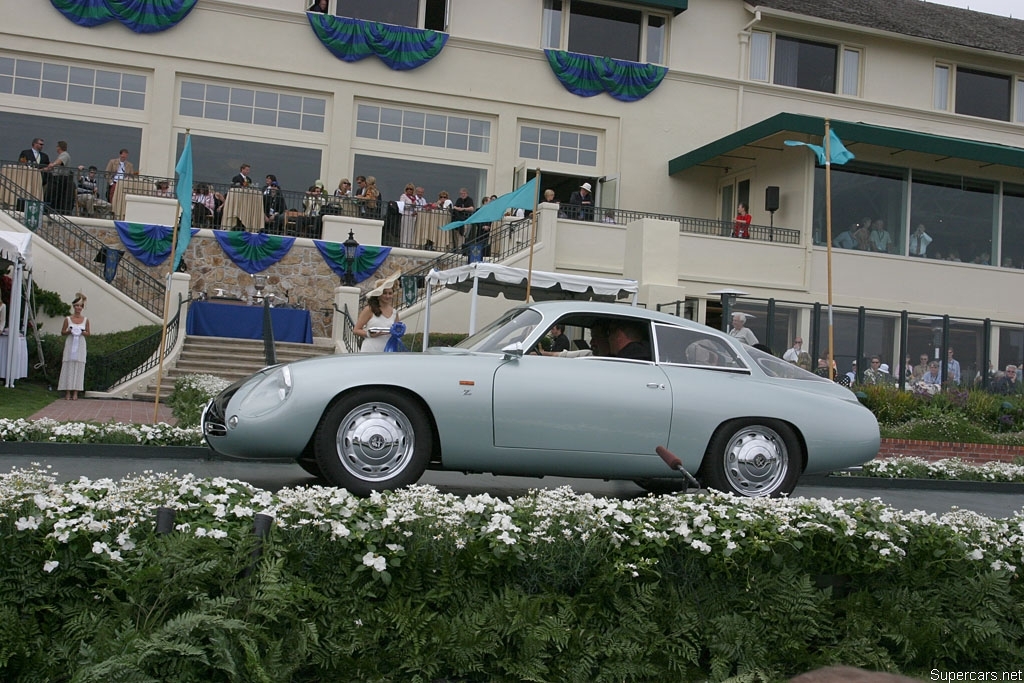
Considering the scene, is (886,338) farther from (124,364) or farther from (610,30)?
(610,30)

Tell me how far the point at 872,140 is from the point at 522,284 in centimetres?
1313

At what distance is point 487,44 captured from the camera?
27891 mm

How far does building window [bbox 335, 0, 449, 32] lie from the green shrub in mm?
15589

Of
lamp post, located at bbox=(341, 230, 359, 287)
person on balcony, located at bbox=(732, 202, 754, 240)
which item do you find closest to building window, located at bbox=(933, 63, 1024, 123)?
person on balcony, located at bbox=(732, 202, 754, 240)

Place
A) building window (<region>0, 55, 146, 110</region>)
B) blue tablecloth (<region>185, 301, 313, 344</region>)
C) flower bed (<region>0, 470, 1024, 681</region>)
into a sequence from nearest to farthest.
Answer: flower bed (<region>0, 470, 1024, 681</region>)
blue tablecloth (<region>185, 301, 313, 344</region>)
building window (<region>0, 55, 146, 110</region>)

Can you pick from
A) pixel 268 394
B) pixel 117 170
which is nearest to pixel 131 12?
pixel 117 170

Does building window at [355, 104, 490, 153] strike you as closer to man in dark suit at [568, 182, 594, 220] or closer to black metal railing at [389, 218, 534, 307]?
man in dark suit at [568, 182, 594, 220]

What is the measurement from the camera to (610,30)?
29.7 m

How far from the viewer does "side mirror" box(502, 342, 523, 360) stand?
7.09 meters

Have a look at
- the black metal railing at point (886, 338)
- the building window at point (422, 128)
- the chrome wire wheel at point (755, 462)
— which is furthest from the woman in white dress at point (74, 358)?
the chrome wire wheel at point (755, 462)

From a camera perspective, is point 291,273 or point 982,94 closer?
point 291,273

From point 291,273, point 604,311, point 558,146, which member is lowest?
point 604,311

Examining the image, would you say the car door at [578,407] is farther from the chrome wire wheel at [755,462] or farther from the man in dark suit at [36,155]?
the man in dark suit at [36,155]

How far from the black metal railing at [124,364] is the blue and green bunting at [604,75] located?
14250 millimetres
